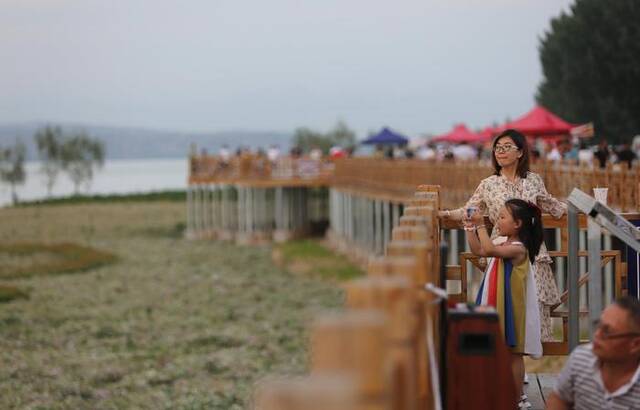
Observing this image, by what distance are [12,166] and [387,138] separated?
262 ft

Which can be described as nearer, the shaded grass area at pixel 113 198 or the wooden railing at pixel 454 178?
the wooden railing at pixel 454 178

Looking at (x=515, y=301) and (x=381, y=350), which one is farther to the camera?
(x=515, y=301)

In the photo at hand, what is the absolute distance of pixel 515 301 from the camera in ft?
20.8

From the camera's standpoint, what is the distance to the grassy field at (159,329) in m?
17.8

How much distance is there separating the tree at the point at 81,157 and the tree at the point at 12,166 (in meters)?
5.31

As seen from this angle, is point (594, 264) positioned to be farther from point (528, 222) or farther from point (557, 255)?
point (557, 255)

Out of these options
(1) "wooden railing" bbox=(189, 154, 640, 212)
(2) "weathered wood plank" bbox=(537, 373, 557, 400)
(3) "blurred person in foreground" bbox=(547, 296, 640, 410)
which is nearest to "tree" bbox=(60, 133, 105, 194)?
(1) "wooden railing" bbox=(189, 154, 640, 212)

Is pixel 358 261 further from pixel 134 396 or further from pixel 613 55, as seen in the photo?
pixel 134 396

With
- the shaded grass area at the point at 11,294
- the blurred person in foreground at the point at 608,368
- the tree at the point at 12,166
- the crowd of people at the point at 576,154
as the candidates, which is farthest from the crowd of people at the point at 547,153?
the tree at the point at 12,166

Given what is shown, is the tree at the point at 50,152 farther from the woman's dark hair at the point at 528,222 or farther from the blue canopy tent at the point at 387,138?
the woman's dark hair at the point at 528,222

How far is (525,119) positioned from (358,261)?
38.6 ft

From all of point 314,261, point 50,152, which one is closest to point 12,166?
point 50,152

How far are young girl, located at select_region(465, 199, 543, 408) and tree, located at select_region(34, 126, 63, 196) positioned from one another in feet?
379

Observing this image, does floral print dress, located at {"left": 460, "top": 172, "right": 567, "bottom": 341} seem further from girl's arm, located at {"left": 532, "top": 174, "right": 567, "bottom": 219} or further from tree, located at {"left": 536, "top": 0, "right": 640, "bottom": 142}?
tree, located at {"left": 536, "top": 0, "right": 640, "bottom": 142}
